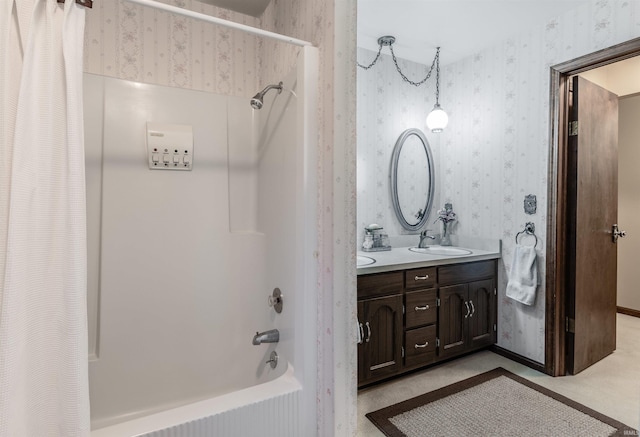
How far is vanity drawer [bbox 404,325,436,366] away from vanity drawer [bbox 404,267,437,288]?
0.30 metres

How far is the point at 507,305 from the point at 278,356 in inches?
75.8

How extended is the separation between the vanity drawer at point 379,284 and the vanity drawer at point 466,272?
0.38 metres

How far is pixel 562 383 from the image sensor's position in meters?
2.19

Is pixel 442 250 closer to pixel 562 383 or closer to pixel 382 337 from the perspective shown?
pixel 382 337

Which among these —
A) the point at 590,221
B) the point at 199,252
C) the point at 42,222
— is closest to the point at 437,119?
the point at 590,221

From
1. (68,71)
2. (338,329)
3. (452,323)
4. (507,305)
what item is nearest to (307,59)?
(68,71)

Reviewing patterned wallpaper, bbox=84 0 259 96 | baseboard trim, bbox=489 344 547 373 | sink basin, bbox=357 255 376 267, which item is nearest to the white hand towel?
baseboard trim, bbox=489 344 547 373

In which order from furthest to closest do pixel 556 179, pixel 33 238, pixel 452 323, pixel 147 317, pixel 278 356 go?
1. pixel 452 323
2. pixel 556 179
3. pixel 147 317
4. pixel 278 356
5. pixel 33 238

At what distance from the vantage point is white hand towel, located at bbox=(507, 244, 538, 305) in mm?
2350

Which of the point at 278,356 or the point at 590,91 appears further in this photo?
the point at 590,91

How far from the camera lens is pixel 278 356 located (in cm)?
161

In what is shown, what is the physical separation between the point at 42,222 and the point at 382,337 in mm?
1817

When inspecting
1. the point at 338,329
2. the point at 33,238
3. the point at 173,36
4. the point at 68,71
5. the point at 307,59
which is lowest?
the point at 338,329

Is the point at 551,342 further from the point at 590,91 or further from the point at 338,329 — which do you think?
the point at 338,329
